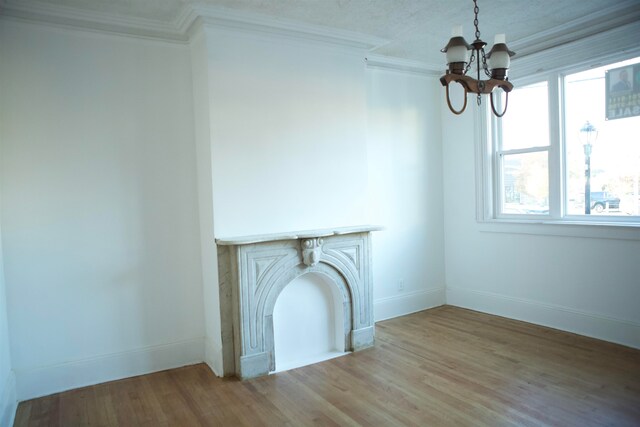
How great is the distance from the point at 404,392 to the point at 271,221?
5.56 feet

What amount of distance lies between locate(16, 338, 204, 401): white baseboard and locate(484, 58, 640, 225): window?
3549mm

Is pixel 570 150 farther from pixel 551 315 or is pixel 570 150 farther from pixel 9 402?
pixel 9 402

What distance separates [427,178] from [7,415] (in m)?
4.48

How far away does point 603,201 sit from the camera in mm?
4141

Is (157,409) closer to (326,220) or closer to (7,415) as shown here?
(7,415)

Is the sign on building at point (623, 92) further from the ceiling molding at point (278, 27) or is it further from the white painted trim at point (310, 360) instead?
the white painted trim at point (310, 360)

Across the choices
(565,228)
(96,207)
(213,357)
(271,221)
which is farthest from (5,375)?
(565,228)

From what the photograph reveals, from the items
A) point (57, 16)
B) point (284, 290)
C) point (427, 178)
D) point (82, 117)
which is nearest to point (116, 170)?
point (82, 117)

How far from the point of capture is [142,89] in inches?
146

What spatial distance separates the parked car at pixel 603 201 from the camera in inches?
160

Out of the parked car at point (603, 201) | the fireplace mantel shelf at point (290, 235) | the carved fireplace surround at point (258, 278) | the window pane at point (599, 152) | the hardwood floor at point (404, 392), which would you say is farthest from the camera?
the parked car at point (603, 201)

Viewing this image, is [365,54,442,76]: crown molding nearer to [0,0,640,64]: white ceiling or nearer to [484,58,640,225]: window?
[0,0,640,64]: white ceiling

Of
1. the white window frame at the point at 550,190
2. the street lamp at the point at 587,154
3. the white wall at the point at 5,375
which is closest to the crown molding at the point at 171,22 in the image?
the white wall at the point at 5,375

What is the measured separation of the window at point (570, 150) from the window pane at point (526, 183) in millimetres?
10
